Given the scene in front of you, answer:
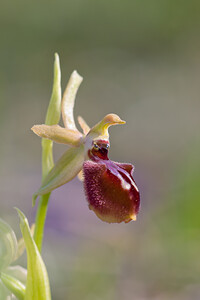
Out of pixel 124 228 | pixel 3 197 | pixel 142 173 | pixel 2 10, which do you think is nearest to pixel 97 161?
pixel 124 228

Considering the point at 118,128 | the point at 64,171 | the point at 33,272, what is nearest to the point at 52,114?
the point at 64,171

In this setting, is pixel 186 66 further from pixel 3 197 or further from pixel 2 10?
pixel 3 197

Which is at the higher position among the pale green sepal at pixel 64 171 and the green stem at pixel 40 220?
the pale green sepal at pixel 64 171

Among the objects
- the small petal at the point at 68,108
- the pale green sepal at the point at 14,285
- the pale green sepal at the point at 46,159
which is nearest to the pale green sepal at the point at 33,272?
the pale green sepal at the point at 14,285

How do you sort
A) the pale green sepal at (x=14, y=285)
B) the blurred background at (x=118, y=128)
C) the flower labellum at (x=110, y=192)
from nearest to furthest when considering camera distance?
the flower labellum at (x=110, y=192), the pale green sepal at (x=14, y=285), the blurred background at (x=118, y=128)

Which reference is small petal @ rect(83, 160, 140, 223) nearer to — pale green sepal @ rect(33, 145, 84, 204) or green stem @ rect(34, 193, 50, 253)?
pale green sepal @ rect(33, 145, 84, 204)

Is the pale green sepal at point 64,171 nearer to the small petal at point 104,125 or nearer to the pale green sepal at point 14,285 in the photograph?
the small petal at point 104,125
